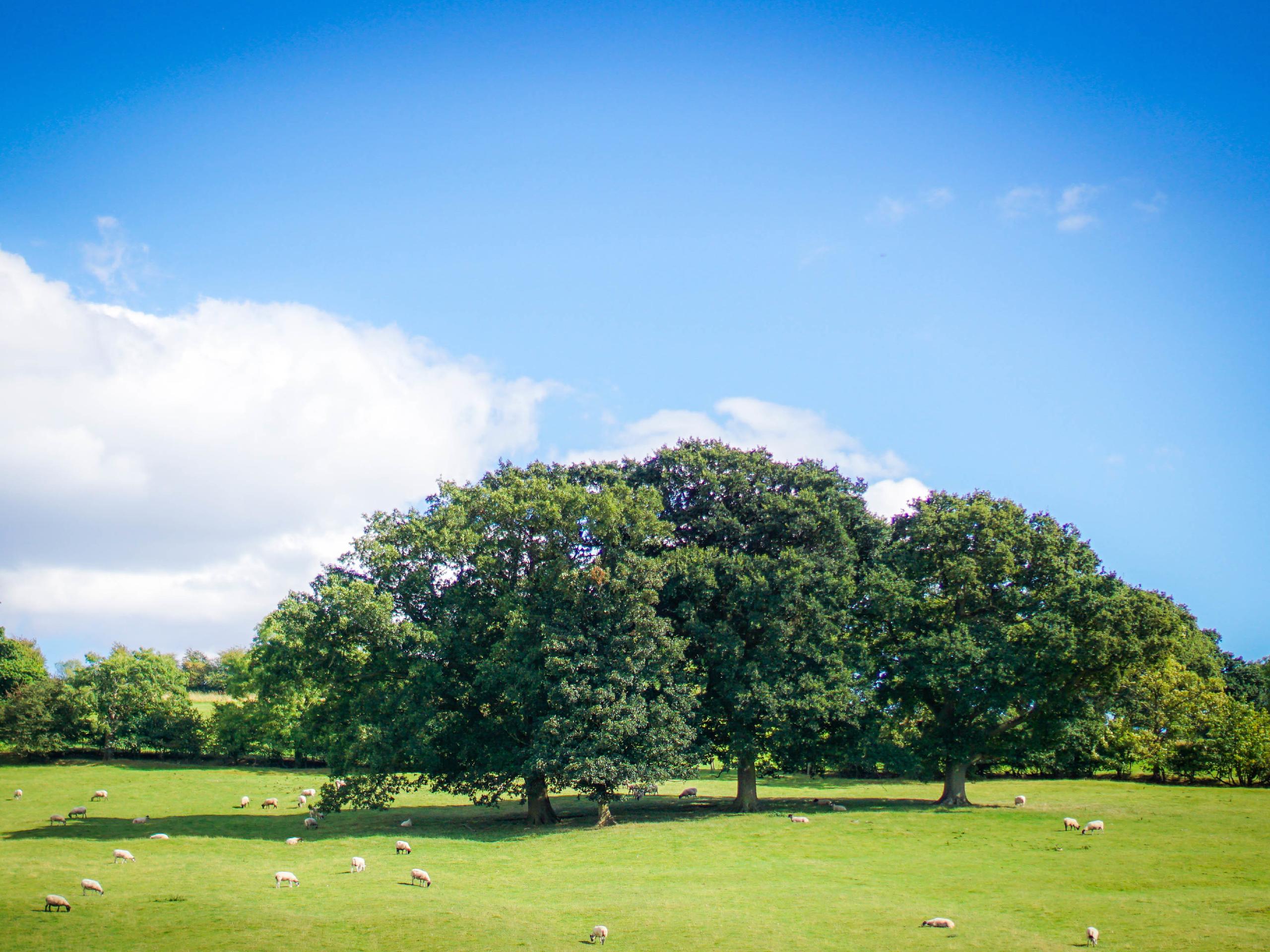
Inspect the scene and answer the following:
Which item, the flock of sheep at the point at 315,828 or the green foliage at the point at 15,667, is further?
the green foliage at the point at 15,667

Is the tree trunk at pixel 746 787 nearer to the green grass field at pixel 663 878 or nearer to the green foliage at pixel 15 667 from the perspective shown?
the green grass field at pixel 663 878

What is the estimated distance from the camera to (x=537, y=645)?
43.4m

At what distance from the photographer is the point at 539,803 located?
1780 inches

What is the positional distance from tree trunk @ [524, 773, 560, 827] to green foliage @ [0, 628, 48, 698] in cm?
7251

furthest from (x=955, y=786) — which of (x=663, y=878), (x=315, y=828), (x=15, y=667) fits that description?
(x=15, y=667)

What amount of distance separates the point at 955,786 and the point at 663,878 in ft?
86.3

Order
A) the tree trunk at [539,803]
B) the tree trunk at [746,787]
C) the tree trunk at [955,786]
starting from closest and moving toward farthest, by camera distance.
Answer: the tree trunk at [539,803]
the tree trunk at [955,786]
the tree trunk at [746,787]

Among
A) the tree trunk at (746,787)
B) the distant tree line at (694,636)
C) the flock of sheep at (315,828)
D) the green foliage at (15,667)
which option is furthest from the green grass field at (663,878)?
the green foliage at (15,667)

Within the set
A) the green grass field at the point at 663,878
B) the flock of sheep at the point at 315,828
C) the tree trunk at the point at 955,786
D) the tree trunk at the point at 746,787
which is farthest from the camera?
the tree trunk at the point at 746,787

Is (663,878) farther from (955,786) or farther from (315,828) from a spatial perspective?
(955,786)

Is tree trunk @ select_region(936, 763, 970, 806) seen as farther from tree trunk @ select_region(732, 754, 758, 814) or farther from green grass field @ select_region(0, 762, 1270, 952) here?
tree trunk @ select_region(732, 754, 758, 814)

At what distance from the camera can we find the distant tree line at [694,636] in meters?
42.7

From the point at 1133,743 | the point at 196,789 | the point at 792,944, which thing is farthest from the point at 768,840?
the point at 196,789

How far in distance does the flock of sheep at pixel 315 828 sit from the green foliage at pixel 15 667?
40816 mm
